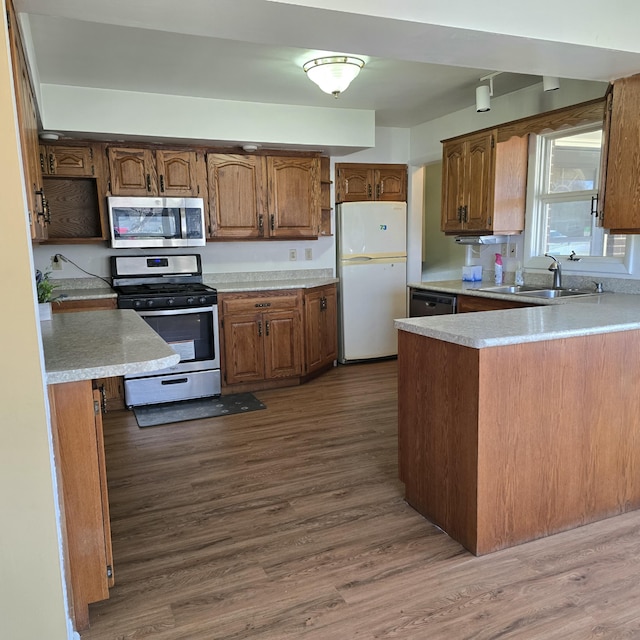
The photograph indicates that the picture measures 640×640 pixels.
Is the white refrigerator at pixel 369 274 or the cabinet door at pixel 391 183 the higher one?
the cabinet door at pixel 391 183

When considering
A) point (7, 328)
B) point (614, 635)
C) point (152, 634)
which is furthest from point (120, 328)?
point (614, 635)

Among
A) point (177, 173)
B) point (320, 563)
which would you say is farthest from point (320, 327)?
point (320, 563)

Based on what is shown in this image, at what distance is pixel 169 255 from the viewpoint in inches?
181

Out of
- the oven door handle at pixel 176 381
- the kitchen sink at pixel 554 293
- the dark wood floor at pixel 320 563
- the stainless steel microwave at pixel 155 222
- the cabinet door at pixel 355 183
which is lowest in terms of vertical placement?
the dark wood floor at pixel 320 563

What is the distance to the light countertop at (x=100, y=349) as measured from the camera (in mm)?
1617

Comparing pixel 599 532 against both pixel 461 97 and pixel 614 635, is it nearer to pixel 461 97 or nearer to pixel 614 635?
pixel 614 635

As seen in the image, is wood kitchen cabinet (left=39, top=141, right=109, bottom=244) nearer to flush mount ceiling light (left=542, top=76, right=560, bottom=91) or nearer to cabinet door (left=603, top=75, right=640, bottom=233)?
flush mount ceiling light (left=542, top=76, right=560, bottom=91)

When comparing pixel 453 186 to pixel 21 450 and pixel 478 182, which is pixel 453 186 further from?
pixel 21 450

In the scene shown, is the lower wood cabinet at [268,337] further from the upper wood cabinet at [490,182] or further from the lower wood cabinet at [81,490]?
the lower wood cabinet at [81,490]

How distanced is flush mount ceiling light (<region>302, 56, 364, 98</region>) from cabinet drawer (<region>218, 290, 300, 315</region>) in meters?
1.82

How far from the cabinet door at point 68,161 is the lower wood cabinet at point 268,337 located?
1470 mm

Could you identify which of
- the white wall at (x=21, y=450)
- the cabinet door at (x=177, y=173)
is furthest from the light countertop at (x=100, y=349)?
the cabinet door at (x=177, y=173)

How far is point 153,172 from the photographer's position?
13.9 feet

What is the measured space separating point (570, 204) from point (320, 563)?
10.7 ft
